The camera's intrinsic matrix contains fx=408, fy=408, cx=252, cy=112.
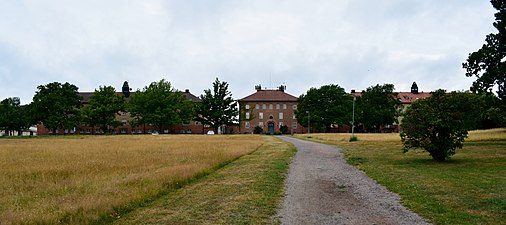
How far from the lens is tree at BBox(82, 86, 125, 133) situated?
303 feet

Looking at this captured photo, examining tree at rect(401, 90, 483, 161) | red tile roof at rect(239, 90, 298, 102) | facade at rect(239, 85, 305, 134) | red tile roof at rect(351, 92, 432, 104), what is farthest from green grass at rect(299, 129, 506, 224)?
red tile roof at rect(351, 92, 432, 104)

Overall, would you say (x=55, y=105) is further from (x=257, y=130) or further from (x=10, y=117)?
(x=257, y=130)

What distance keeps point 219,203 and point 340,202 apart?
3121 mm

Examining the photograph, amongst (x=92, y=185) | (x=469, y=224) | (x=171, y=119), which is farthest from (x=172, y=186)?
(x=171, y=119)

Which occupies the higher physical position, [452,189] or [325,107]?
[325,107]

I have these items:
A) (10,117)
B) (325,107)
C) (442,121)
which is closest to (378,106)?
(325,107)

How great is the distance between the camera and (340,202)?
34.6 ft

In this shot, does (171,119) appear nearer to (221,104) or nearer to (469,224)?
(221,104)

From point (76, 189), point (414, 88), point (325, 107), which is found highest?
point (414, 88)

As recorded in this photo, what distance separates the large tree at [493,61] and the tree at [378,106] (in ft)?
237

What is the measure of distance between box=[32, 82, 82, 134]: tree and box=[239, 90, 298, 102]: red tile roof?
150 feet

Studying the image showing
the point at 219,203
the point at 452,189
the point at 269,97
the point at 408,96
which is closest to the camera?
the point at 219,203

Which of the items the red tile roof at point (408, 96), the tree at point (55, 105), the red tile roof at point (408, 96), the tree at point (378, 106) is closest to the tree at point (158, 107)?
the tree at point (55, 105)

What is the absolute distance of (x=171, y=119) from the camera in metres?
98.1
